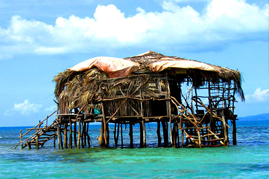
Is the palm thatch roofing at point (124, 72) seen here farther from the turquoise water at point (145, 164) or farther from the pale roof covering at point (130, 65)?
the turquoise water at point (145, 164)

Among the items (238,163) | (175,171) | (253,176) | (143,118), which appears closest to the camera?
(253,176)

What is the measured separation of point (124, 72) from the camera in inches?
975

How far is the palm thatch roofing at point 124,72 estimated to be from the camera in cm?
2452

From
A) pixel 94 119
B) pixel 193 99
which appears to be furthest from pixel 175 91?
pixel 94 119

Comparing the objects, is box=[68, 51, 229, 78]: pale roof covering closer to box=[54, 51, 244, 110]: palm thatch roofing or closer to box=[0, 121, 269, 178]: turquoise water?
box=[54, 51, 244, 110]: palm thatch roofing

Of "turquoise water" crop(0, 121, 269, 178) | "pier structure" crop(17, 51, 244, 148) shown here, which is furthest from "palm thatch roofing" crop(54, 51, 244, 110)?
"turquoise water" crop(0, 121, 269, 178)

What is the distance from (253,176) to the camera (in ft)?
51.8

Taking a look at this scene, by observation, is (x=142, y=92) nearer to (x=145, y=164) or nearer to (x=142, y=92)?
(x=142, y=92)

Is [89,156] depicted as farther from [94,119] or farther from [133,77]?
[133,77]

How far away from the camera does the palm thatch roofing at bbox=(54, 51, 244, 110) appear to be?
2452cm

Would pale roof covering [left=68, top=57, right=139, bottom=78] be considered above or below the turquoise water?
above

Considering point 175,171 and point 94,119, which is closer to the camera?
point 175,171

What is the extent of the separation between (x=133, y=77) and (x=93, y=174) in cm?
942

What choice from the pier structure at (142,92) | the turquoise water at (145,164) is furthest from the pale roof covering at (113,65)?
the turquoise water at (145,164)
